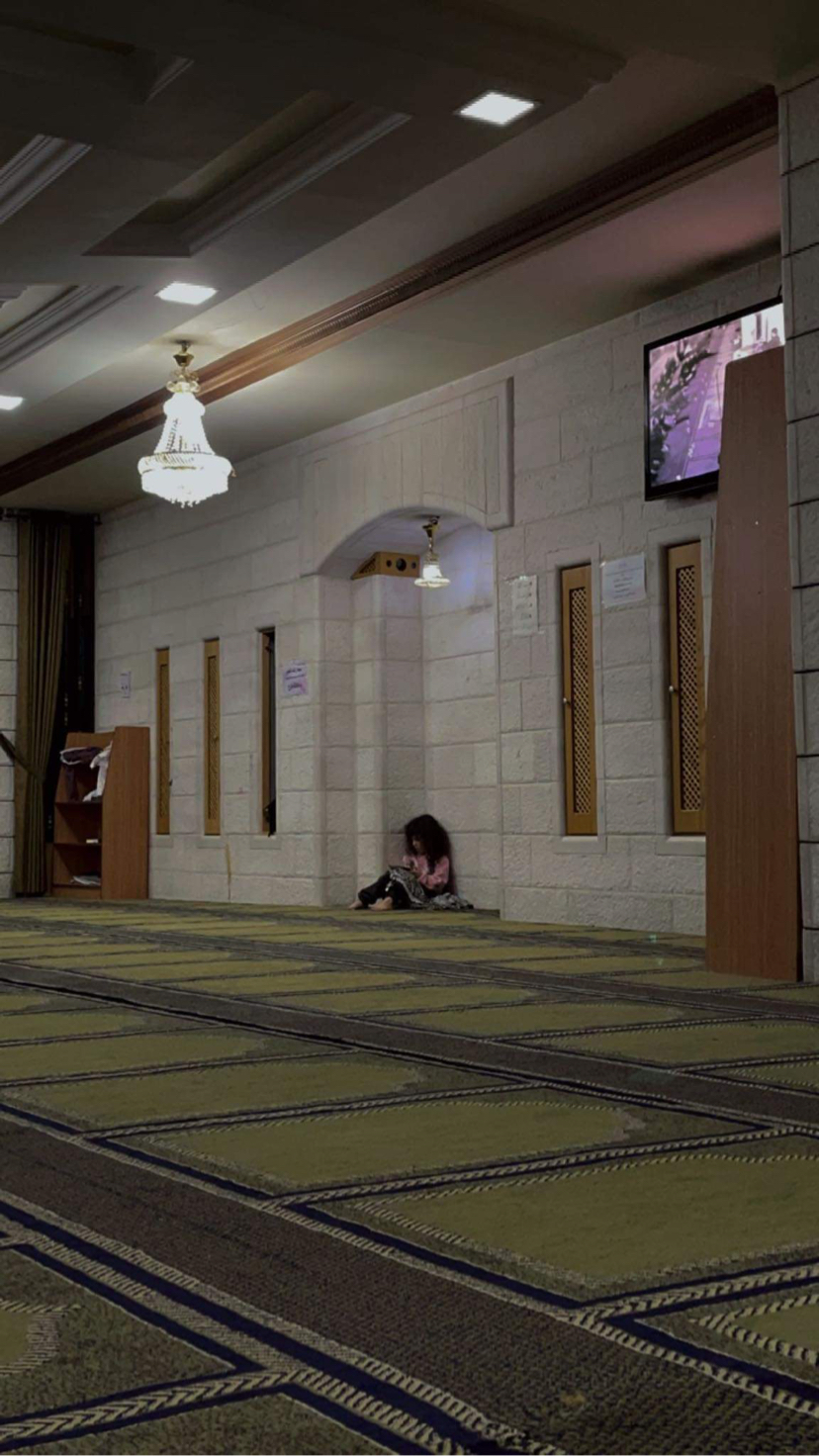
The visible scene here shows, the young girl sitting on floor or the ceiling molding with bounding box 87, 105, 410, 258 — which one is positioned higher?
the ceiling molding with bounding box 87, 105, 410, 258

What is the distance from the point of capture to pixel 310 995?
15.9ft

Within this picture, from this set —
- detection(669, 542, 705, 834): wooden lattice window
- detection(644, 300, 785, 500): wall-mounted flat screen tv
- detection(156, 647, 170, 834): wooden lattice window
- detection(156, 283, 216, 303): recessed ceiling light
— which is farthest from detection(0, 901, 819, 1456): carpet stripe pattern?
detection(156, 647, 170, 834): wooden lattice window

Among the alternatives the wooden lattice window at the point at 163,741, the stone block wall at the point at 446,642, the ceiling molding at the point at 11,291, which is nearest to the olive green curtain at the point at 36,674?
the stone block wall at the point at 446,642

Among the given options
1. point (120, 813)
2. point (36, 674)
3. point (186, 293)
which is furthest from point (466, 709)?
point (36, 674)

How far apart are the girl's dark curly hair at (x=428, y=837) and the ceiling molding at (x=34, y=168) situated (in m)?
4.86

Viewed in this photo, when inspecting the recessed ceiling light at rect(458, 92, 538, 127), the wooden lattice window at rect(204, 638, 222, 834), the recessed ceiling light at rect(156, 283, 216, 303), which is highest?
the recessed ceiling light at rect(156, 283, 216, 303)

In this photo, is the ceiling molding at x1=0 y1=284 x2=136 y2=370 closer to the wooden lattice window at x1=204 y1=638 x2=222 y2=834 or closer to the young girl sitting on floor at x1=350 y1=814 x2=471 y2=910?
the wooden lattice window at x1=204 y1=638 x2=222 y2=834

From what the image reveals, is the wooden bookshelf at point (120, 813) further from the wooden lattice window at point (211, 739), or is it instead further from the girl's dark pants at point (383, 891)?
the girl's dark pants at point (383, 891)

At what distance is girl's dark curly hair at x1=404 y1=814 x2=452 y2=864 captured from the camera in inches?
397

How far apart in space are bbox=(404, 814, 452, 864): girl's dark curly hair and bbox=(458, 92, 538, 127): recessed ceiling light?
522cm

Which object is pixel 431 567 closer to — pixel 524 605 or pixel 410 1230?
pixel 524 605

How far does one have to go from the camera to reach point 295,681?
10555 mm

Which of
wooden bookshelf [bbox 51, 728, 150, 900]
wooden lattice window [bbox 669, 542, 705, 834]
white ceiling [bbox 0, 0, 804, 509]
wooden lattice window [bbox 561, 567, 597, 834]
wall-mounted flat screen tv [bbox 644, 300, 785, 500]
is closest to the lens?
white ceiling [bbox 0, 0, 804, 509]

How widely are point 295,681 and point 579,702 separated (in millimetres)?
2832
